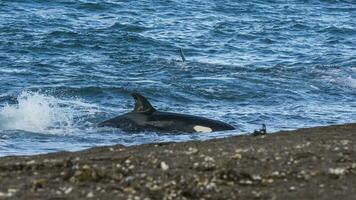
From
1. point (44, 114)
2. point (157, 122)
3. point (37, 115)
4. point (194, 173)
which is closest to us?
point (194, 173)

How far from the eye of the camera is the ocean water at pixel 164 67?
1769cm

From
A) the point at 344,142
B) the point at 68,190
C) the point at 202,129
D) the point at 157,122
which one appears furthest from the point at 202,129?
the point at 68,190

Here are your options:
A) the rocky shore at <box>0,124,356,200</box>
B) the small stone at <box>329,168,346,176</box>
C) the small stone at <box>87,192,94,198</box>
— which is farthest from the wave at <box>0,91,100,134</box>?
the small stone at <box>329,168,346,176</box>

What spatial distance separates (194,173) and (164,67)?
16.3m

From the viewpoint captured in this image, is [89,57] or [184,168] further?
[89,57]

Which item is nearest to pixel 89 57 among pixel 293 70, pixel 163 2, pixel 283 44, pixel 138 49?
pixel 138 49

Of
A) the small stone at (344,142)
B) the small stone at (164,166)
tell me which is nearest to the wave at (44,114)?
the small stone at (344,142)

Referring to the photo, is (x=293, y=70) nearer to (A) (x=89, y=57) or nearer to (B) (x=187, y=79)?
(B) (x=187, y=79)

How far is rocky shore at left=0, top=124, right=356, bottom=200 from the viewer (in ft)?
27.2

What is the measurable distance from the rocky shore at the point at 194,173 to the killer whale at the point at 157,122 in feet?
19.2

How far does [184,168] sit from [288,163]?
3.78ft

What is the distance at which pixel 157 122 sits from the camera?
16.4 meters

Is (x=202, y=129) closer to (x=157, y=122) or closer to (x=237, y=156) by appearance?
(x=157, y=122)

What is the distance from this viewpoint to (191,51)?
2864cm
